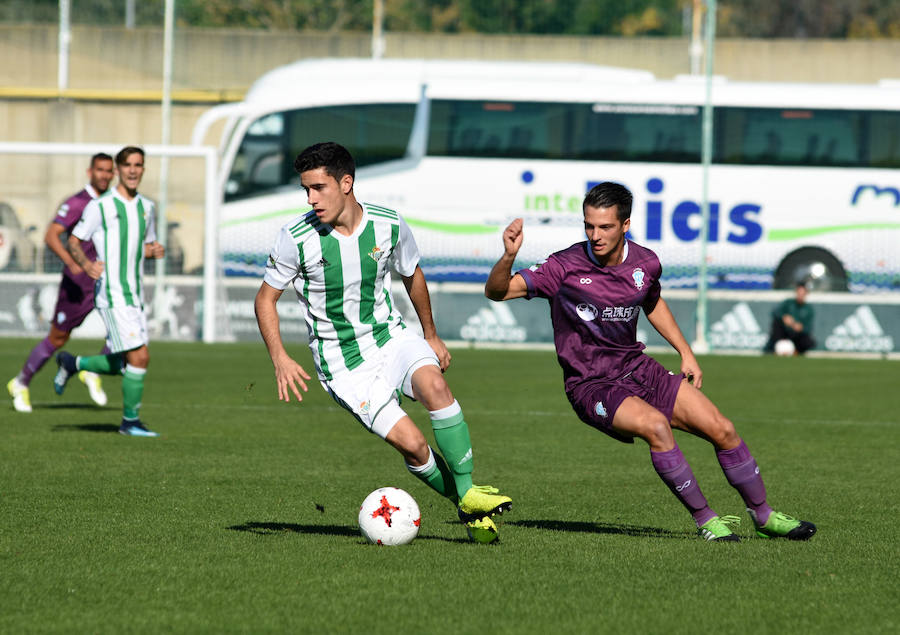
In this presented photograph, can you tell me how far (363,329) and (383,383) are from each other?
27 centimetres

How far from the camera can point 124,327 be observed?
10.4 m

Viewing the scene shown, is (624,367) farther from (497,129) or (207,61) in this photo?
(207,61)

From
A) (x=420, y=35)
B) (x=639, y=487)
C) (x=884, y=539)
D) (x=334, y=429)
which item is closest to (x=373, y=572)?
(x=884, y=539)

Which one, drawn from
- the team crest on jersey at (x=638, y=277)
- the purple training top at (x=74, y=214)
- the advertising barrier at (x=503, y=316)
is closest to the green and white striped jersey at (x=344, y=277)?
the team crest on jersey at (x=638, y=277)

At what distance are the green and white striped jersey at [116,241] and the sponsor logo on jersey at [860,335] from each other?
1498 centimetres

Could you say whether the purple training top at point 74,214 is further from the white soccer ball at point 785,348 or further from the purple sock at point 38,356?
the white soccer ball at point 785,348

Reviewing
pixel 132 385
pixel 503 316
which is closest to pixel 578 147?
pixel 503 316

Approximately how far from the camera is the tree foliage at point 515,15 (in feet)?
115

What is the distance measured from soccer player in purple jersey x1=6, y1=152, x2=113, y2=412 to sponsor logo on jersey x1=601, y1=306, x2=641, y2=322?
5.97 m

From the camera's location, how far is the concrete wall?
33.4 metres

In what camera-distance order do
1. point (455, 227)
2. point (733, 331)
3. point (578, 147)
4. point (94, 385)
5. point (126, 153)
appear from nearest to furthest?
1. point (126, 153)
2. point (94, 385)
3. point (733, 331)
4. point (455, 227)
5. point (578, 147)

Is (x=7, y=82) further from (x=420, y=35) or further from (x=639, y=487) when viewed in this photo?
(x=639, y=487)

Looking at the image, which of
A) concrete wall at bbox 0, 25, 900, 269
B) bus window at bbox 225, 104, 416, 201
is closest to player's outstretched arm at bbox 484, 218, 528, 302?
bus window at bbox 225, 104, 416, 201

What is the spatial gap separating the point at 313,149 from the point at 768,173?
70.4 feet
